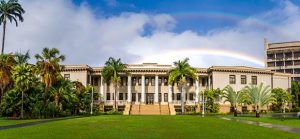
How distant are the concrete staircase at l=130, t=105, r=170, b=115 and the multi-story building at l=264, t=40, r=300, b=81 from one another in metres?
76.9

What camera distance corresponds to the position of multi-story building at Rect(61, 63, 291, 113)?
92.6 metres

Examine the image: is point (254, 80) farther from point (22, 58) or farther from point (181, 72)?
point (22, 58)

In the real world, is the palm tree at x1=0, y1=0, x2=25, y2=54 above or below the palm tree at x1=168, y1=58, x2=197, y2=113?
above

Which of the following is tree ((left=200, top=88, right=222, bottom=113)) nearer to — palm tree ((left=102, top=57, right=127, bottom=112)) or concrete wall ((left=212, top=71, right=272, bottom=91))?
concrete wall ((left=212, top=71, right=272, bottom=91))

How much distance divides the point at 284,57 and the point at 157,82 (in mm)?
74641

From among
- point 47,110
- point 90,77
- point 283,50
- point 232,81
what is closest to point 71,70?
point 90,77

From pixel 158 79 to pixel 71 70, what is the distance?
2196 cm

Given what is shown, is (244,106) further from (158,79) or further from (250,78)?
(158,79)

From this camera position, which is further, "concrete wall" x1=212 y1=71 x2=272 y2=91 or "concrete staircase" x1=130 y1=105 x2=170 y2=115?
"concrete wall" x1=212 y1=71 x2=272 y2=91

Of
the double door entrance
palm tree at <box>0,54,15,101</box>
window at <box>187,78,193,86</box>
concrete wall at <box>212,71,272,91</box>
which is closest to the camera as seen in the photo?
palm tree at <box>0,54,15,101</box>

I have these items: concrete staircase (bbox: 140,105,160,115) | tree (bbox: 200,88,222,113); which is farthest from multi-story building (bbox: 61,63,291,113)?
tree (bbox: 200,88,222,113)

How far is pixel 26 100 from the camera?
57781 mm

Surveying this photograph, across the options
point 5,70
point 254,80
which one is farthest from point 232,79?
point 5,70

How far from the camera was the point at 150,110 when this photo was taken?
8694 cm
